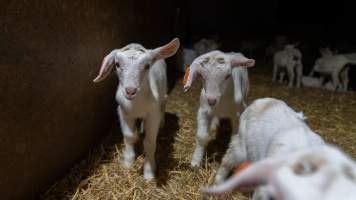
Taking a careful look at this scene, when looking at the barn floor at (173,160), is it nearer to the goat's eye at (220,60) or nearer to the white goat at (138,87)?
the white goat at (138,87)

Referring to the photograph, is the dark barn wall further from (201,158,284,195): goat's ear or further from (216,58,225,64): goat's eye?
(201,158,284,195): goat's ear

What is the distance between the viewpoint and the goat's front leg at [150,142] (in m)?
3.42

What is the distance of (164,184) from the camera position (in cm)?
354

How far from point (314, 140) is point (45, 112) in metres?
2.31

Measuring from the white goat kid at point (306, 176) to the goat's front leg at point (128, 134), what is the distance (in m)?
2.18

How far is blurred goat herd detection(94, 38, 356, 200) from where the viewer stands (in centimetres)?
122

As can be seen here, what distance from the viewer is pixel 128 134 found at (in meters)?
3.56

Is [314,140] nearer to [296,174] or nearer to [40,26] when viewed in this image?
[296,174]

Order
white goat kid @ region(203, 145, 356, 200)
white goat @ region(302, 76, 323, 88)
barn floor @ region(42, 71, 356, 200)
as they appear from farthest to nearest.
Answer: white goat @ region(302, 76, 323, 88) < barn floor @ region(42, 71, 356, 200) < white goat kid @ region(203, 145, 356, 200)

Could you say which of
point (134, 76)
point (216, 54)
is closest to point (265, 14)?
point (216, 54)

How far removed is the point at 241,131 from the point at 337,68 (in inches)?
196

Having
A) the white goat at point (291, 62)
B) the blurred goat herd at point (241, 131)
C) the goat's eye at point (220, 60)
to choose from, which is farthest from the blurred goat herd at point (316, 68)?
the goat's eye at point (220, 60)

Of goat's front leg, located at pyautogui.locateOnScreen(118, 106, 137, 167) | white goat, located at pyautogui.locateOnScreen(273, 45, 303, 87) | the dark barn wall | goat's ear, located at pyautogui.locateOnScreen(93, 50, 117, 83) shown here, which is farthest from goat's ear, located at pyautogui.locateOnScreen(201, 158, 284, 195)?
white goat, located at pyautogui.locateOnScreen(273, 45, 303, 87)

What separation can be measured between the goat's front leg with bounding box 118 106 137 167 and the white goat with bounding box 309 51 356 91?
507 centimetres
